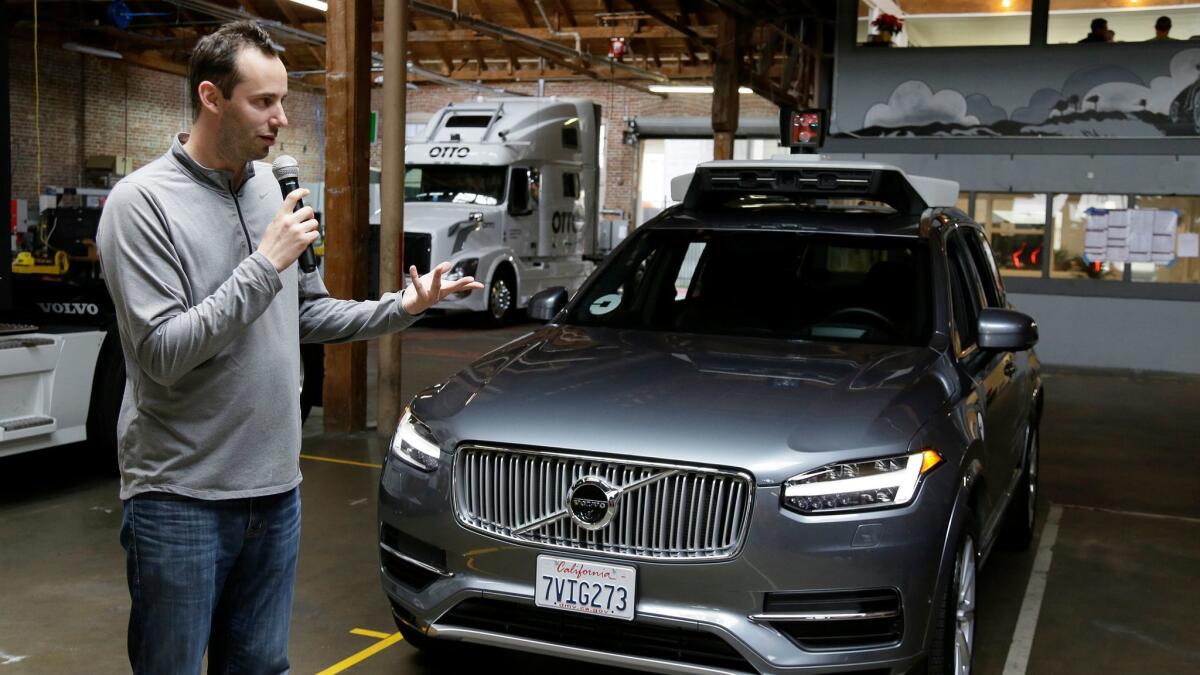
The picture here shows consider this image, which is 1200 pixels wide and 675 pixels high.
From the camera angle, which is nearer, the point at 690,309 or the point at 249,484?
the point at 249,484

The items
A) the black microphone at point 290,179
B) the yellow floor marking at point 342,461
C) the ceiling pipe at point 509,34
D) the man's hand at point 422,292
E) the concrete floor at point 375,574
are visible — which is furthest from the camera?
the ceiling pipe at point 509,34

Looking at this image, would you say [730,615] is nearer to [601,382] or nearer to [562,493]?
[562,493]

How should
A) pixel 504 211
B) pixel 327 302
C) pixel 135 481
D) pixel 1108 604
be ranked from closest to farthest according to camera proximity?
1. pixel 135 481
2. pixel 327 302
3. pixel 1108 604
4. pixel 504 211

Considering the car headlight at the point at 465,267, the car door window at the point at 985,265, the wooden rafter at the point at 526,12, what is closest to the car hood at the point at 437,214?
the car headlight at the point at 465,267

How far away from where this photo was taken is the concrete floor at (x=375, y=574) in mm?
4254

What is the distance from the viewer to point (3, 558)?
5.28 metres

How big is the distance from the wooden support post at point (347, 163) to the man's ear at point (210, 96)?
5.99m

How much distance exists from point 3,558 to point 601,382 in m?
3.12

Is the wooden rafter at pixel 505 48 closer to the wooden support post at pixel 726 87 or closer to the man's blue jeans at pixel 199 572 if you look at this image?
the wooden support post at pixel 726 87

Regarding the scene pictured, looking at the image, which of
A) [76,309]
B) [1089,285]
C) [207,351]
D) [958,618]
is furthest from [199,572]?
[1089,285]

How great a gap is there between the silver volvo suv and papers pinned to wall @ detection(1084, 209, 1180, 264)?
440 inches

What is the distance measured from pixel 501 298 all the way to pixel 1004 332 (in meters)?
13.7

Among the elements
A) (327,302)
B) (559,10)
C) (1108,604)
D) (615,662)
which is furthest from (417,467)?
(559,10)

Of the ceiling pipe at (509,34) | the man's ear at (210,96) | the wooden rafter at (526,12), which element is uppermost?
the wooden rafter at (526,12)
